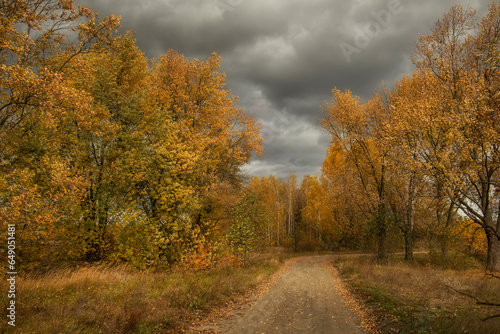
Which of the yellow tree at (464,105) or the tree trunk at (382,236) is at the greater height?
the yellow tree at (464,105)

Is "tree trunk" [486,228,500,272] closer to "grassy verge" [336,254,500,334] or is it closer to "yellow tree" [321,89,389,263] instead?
"grassy verge" [336,254,500,334]

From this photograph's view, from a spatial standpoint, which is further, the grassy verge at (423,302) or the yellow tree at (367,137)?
the yellow tree at (367,137)

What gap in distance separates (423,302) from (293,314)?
4.27m

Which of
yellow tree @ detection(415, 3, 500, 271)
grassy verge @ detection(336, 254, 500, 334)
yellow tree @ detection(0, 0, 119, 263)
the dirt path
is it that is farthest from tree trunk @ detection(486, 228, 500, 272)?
yellow tree @ detection(0, 0, 119, 263)

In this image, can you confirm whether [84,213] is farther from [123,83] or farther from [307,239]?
[307,239]

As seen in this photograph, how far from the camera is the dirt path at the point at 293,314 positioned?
7773 millimetres

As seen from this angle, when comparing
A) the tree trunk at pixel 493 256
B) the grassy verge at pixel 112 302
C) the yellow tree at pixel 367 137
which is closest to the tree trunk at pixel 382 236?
the yellow tree at pixel 367 137

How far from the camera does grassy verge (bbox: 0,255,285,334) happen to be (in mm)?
6305

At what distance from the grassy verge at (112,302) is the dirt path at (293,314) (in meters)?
1.05

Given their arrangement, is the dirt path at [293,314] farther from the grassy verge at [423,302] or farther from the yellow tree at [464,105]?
the yellow tree at [464,105]

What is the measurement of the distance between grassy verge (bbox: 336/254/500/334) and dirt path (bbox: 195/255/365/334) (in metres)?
0.99

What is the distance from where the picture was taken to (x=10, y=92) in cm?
887

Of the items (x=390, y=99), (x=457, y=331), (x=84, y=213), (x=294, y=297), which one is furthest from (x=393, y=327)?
(x=390, y=99)

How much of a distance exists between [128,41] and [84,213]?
9.44 metres
